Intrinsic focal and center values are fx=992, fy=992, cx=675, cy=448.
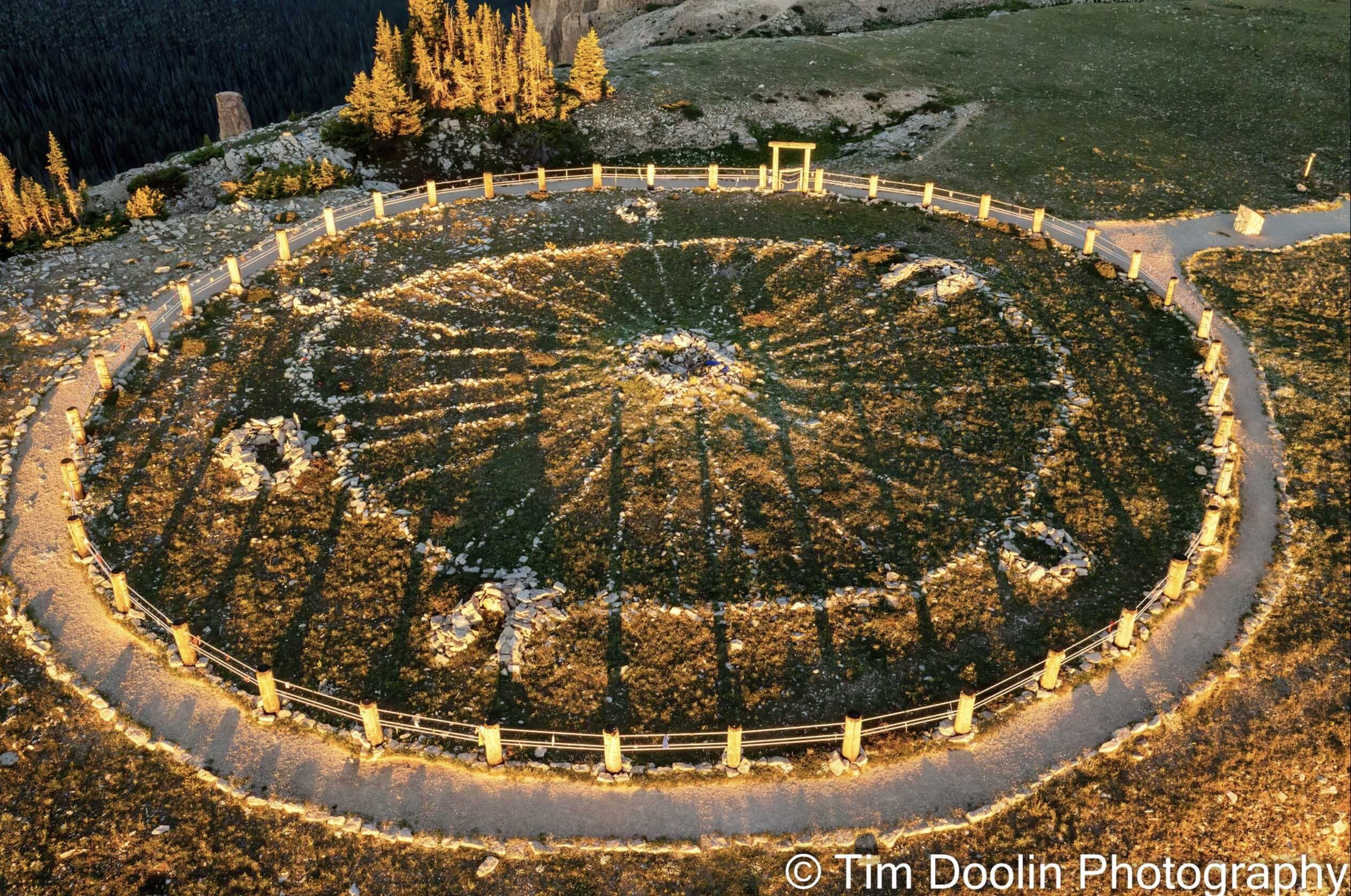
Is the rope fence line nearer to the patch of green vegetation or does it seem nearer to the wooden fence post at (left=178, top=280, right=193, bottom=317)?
the wooden fence post at (left=178, top=280, right=193, bottom=317)

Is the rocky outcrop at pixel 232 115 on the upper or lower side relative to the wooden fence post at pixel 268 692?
upper

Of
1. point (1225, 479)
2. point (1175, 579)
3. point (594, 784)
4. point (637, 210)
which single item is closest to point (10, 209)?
point (637, 210)

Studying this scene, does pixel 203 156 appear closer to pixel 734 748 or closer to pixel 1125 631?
pixel 734 748

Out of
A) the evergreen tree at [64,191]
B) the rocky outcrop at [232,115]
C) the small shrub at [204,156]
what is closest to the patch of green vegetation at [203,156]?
the small shrub at [204,156]

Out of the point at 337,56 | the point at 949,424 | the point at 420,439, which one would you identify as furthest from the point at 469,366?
the point at 337,56

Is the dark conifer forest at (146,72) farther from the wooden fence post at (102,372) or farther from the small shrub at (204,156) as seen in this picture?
the wooden fence post at (102,372)

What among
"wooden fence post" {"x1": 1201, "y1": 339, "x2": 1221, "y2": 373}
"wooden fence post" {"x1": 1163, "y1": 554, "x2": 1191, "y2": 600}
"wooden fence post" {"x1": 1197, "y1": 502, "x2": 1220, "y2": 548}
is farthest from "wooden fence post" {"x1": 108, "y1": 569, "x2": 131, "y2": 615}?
"wooden fence post" {"x1": 1201, "y1": 339, "x2": 1221, "y2": 373}

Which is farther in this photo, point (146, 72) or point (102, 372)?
point (146, 72)
